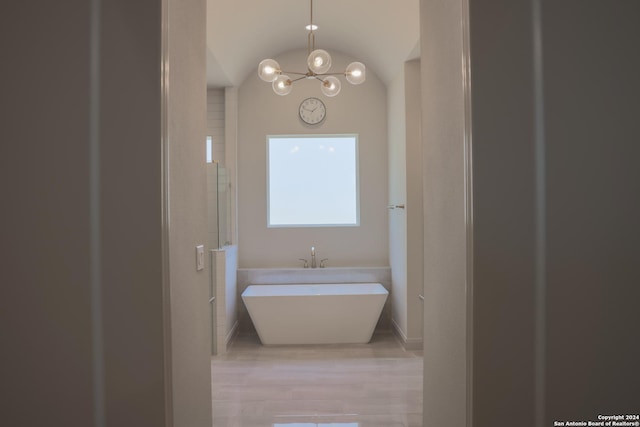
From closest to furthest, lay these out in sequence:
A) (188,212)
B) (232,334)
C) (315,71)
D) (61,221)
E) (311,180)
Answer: (61,221) < (188,212) < (315,71) < (232,334) < (311,180)

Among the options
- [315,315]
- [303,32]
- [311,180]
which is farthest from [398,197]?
[303,32]

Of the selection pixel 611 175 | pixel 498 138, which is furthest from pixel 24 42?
pixel 611 175

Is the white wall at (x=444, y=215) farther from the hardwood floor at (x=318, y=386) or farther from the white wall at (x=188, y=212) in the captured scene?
the hardwood floor at (x=318, y=386)

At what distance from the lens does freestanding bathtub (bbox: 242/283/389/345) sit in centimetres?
461

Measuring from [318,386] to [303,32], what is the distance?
3491mm

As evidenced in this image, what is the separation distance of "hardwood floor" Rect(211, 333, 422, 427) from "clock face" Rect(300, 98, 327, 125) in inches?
99.1

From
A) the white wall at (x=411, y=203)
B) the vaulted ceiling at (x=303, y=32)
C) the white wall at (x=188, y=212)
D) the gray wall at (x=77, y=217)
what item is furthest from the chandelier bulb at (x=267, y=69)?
the gray wall at (x=77, y=217)

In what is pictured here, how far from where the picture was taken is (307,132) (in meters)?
5.47

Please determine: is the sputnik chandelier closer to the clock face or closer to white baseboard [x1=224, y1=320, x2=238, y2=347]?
the clock face

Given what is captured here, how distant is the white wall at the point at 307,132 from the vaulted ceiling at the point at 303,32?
26 centimetres

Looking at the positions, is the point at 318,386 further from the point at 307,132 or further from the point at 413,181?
the point at 307,132

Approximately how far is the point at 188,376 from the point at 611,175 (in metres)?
1.58

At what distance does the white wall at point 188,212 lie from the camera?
5.35 ft

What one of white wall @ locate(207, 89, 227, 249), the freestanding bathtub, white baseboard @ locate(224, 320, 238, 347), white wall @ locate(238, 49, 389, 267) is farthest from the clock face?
white baseboard @ locate(224, 320, 238, 347)
